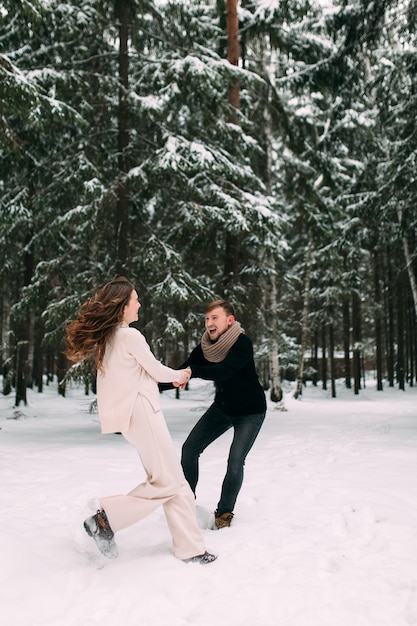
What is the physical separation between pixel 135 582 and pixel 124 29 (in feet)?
39.1

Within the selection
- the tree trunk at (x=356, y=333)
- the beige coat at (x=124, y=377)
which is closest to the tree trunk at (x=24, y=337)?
the beige coat at (x=124, y=377)

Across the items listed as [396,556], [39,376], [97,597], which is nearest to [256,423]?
[396,556]

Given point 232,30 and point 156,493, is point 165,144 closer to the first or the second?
point 232,30

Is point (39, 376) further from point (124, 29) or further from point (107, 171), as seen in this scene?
point (124, 29)

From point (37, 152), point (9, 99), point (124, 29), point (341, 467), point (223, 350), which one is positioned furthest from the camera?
point (37, 152)

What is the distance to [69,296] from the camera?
10703mm

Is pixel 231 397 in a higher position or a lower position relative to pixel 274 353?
lower

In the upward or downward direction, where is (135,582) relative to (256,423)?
downward

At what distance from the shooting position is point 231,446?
4.79m

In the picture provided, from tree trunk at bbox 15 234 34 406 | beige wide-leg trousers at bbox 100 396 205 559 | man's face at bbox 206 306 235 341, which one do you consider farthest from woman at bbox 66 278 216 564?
tree trunk at bbox 15 234 34 406

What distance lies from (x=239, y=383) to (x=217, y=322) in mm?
605

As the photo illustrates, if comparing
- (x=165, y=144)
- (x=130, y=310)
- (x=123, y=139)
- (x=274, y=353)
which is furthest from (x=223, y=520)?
(x=274, y=353)

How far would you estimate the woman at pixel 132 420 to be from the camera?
3783 millimetres

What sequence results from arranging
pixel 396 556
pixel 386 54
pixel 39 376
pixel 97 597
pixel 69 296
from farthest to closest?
1. pixel 39 376
2. pixel 386 54
3. pixel 69 296
4. pixel 396 556
5. pixel 97 597
